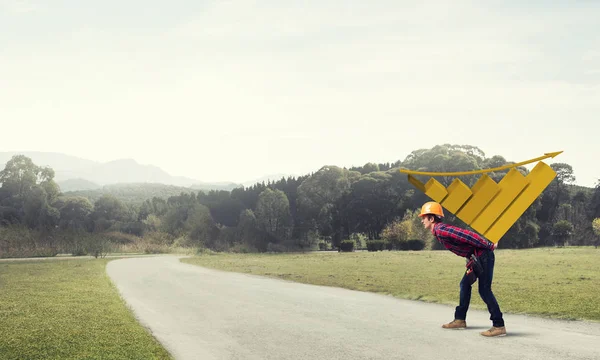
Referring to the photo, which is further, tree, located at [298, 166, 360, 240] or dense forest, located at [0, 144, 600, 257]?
tree, located at [298, 166, 360, 240]

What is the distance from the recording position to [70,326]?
11492 mm

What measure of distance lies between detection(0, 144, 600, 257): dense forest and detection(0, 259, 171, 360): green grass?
28.6m

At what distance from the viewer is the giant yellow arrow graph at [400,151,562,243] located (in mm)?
7945

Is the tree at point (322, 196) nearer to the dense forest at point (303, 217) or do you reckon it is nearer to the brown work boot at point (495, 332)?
the dense forest at point (303, 217)

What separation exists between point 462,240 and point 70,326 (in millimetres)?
8182

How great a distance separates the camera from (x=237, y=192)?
110m

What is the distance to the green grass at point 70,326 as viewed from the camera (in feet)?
29.7

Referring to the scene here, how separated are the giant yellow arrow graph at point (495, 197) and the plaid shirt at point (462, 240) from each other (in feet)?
2.53

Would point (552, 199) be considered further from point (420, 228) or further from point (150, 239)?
point (150, 239)

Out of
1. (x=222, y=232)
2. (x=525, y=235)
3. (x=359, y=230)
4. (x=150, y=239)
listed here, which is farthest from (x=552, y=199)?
(x=150, y=239)

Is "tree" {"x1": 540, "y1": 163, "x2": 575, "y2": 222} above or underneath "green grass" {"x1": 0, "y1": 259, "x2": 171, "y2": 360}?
above

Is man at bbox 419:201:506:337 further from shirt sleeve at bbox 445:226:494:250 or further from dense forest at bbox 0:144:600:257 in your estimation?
dense forest at bbox 0:144:600:257

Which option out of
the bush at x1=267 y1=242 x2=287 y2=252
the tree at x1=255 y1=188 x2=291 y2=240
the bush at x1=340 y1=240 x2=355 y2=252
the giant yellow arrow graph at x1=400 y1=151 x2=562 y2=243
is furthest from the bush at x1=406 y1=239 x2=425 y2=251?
the giant yellow arrow graph at x1=400 y1=151 x2=562 y2=243

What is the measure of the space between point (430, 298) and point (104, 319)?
8.58 m
